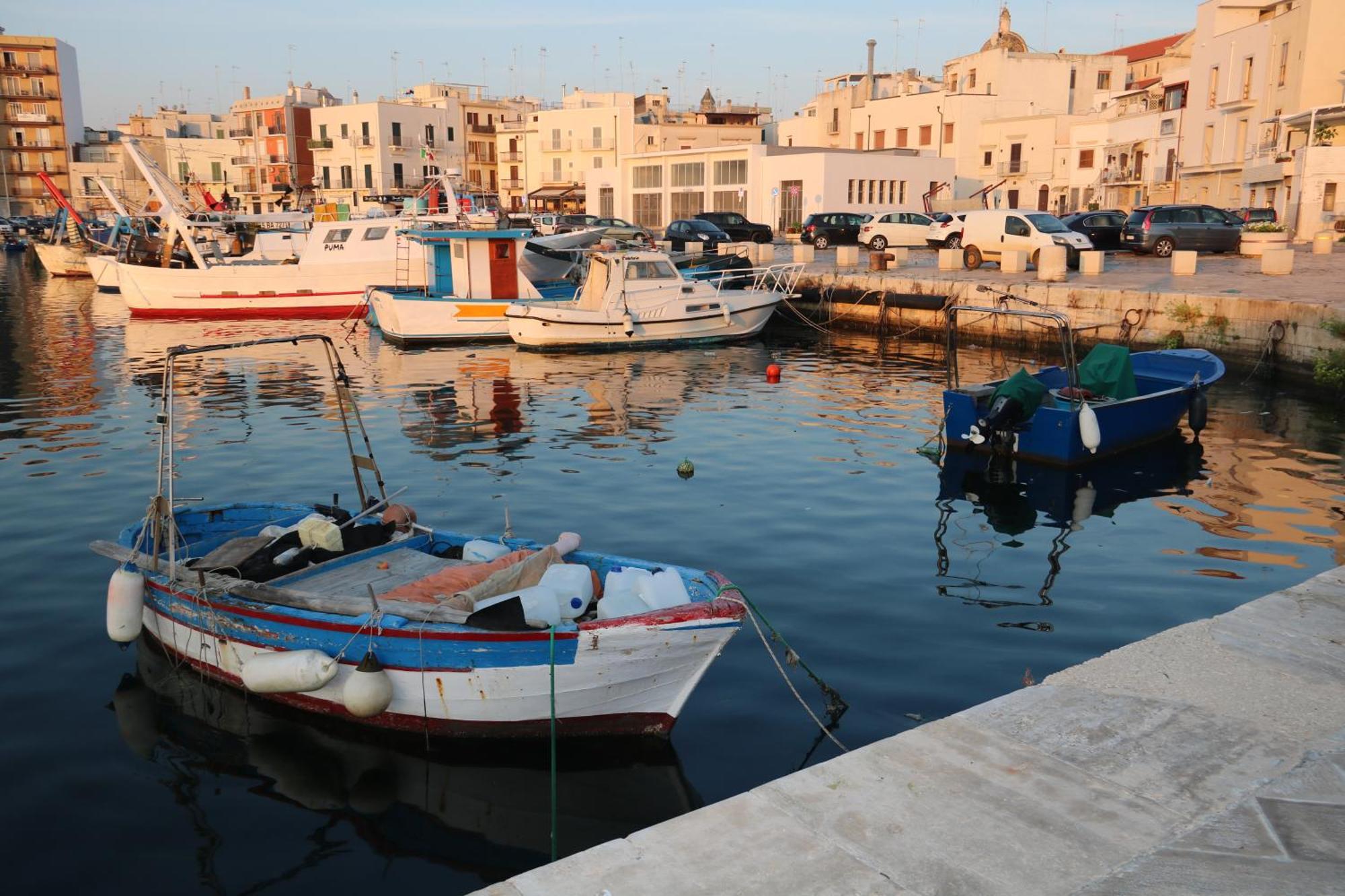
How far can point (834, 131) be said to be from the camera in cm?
7275

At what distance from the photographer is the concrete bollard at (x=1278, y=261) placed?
24422 mm

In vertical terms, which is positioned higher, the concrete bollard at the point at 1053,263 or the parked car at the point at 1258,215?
the parked car at the point at 1258,215

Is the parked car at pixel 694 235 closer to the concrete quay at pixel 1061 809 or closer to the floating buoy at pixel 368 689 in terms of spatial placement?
the floating buoy at pixel 368 689

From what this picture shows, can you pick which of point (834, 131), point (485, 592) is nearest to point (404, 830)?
point (485, 592)

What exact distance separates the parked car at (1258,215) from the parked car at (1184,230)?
6.40 m

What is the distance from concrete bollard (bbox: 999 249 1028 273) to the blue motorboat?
12.2 metres

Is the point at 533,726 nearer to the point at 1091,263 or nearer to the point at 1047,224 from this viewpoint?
the point at 1091,263

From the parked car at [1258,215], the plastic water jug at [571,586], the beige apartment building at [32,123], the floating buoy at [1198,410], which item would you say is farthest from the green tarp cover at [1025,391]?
the beige apartment building at [32,123]

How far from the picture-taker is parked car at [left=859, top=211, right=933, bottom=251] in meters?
38.9

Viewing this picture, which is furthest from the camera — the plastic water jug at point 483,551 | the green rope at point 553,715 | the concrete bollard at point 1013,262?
the concrete bollard at point 1013,262

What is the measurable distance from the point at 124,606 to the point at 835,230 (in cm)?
3684

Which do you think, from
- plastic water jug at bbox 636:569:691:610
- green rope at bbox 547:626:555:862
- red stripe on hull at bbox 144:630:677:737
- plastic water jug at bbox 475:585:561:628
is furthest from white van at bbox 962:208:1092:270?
green rope at bbox 547:626:555:862

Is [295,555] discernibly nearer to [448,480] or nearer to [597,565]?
[597,565]

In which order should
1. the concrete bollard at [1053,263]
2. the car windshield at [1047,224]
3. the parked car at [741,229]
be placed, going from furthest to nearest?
the parked car at [741,229] → the car windshield at [1047,224] → the concrete bollard at [1053,263]
